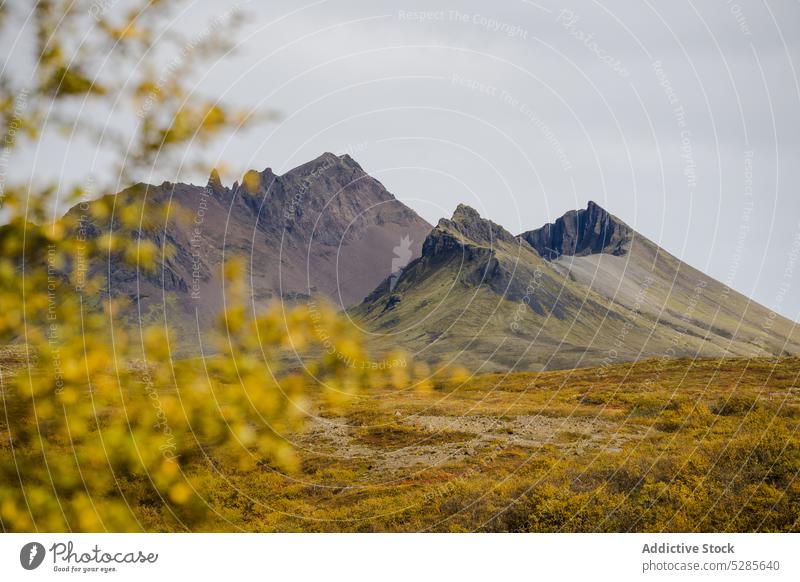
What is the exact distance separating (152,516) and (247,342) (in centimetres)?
1577

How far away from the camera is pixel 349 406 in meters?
48.3

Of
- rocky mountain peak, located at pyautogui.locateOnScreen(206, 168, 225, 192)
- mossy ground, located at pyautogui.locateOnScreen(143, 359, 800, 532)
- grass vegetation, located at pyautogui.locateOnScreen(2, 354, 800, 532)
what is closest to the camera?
rocky mountain peak, located at pyautogui.locateOnScreen(206, 168, 225, 192)

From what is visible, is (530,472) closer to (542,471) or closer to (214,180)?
(542,471)

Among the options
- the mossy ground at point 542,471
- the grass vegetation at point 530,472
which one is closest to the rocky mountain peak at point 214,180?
the grass vegetation at point 530,472

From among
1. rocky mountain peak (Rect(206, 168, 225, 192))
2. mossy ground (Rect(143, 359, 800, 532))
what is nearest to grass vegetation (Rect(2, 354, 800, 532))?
mossy ground (Rect(143, 359, 800, 532))

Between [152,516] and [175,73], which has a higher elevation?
[175,73]

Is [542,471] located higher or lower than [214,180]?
lower

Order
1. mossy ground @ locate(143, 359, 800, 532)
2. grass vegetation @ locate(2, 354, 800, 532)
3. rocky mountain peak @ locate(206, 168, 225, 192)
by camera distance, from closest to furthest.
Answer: rocky mountain peak @ locate(206, 168, 225, 192) → grass vegetation @ locate(2, 354, 800, 532) → mossy ground @ locate(143, 359, 800, 532)

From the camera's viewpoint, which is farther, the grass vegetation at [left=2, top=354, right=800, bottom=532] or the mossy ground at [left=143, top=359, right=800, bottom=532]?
the mossy ground at [left=143, top=359, right=800, bottom=532]

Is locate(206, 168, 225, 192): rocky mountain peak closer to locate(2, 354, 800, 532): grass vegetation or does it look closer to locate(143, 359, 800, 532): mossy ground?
locate(2, 354, 800, 532): grass vegetation

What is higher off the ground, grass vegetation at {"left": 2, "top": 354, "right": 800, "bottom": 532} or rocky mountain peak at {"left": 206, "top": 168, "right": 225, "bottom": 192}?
rocky mountain peak at {"left": 206, "top": 168, "right": 225, "bottom": 192}

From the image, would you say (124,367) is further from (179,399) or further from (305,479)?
(305,479)

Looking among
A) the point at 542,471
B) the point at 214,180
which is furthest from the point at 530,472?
the point at 214,180
